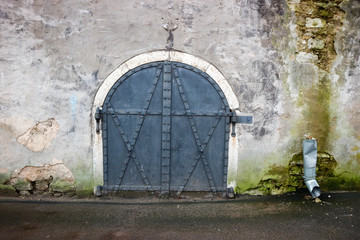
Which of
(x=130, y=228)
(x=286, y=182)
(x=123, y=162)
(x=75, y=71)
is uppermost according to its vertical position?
(x=75, y=71)

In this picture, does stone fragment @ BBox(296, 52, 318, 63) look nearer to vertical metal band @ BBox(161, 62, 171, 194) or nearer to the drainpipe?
the drainpipe

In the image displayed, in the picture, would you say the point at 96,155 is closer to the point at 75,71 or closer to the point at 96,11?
the point at 75,71

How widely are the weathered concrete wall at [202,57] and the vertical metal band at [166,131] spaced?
460 mm

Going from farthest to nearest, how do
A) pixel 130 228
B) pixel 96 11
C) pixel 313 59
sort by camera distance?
pixel 313 59 → pixel 96 11 → pixel 130 228

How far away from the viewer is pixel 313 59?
4340 mm

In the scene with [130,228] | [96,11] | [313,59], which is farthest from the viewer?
[313,59]

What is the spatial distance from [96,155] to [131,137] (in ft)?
1.96

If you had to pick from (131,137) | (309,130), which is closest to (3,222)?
(131,137)

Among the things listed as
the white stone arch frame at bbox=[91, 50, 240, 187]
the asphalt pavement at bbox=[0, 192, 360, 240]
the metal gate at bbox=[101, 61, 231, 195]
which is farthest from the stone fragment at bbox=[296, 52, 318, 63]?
the asphalt pavement at bbox=[0, 192, 360, 240]

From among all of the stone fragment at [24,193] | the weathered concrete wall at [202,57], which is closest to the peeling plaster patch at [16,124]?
the weathered concrete wall at [202,57]

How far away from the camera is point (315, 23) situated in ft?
14.1

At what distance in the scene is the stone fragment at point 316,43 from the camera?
4.31 m

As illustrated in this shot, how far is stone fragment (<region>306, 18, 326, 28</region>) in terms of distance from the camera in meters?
4.28

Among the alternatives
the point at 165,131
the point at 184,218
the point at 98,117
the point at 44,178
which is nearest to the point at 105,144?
the point at 98,117
